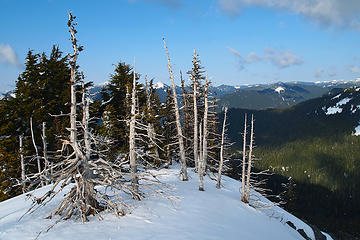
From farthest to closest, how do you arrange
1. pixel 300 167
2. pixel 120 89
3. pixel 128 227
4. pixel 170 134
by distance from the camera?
pixel 300 167 < pixel 170 134 < pixel 120 89 < pixel 128 227

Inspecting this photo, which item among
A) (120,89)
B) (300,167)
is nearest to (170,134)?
(120,89)

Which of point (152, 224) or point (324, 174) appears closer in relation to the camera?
point (152, 224)

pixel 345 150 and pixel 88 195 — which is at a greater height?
pixel 88 195

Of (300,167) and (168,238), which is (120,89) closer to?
(168,238)

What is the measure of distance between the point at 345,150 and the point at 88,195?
208049 mm

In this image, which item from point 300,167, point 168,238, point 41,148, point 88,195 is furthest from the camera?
point 300,167

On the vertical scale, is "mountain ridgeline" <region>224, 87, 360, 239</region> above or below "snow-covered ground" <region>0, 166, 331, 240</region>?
below

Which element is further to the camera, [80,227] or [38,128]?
[38,128]

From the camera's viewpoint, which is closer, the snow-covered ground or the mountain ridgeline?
the snow-covered ground

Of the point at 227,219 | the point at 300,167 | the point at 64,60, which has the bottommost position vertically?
the point at 300,167

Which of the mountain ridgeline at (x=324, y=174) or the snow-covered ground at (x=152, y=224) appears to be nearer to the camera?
the snow-covered ground at (x=152, y=224)

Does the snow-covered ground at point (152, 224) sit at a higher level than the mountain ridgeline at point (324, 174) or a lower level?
higher

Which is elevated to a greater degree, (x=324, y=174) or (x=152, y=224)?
(x=152, y=224)

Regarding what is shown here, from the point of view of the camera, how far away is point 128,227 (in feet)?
27.0
